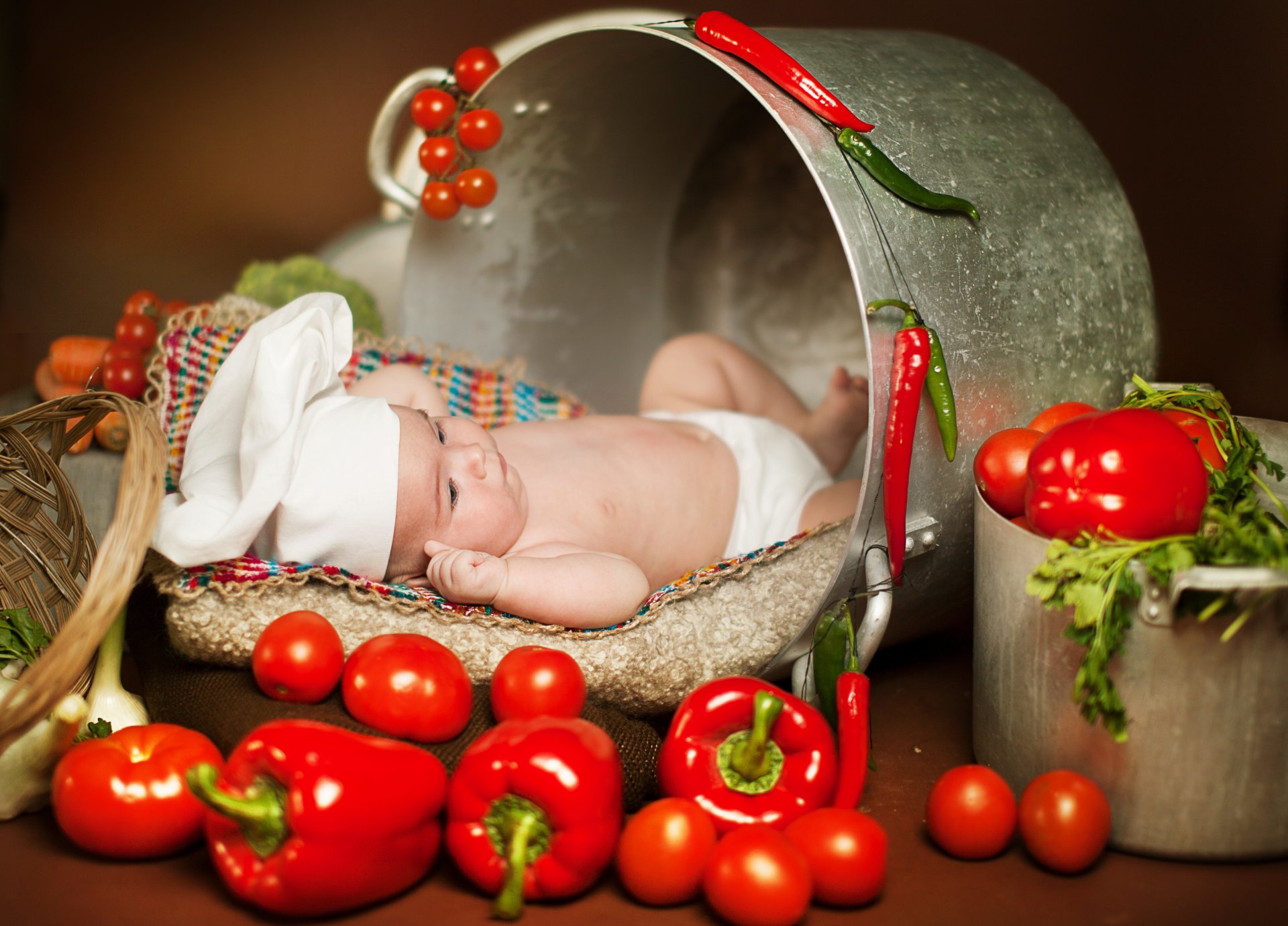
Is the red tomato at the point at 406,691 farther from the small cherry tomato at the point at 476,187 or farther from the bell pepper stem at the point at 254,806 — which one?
the small cherry tomato at the point at 476,187

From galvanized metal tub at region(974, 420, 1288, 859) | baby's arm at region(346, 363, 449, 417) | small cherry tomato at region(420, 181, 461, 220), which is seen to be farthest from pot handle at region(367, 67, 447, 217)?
galvanized metal tub at region(974, 420, 1288, 859)

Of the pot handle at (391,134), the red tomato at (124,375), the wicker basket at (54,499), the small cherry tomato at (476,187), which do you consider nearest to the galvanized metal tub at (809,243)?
the pot handle at (391,134)

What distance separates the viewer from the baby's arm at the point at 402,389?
6.68 ft

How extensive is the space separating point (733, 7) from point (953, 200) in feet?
5.57

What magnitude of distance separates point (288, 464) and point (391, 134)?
90cm

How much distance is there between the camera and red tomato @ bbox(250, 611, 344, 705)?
4.56ft

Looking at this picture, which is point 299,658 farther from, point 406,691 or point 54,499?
point 54,499

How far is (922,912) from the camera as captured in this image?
123 cm

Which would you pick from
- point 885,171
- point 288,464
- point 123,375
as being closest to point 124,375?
point 123,375

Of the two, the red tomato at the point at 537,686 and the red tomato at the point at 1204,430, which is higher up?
the red tomato at the point at 1204,430

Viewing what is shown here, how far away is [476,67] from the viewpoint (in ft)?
6.88

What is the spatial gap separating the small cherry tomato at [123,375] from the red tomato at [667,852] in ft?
4.87

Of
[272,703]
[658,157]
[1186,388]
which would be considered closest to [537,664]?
[272,703]

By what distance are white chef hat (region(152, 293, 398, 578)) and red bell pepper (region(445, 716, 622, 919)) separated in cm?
50
